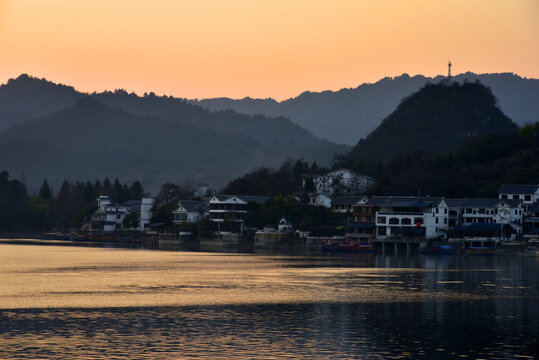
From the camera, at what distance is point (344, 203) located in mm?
135875

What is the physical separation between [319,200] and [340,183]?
12.1 m

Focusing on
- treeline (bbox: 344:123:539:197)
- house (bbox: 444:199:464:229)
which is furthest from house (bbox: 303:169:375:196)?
house (bbox: 444:199:464:229)

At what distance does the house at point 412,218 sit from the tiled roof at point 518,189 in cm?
947

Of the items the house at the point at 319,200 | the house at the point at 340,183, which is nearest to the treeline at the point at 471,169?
the house at the point at 340,183

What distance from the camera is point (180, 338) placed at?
123 feet

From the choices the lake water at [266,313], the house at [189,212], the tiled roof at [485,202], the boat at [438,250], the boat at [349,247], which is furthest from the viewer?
the house at [189,212]

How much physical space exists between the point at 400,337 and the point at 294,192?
4686 inches

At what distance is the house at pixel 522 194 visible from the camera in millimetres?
119500

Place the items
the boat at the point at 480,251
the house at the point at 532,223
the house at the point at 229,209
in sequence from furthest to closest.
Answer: the house at the point at 229,209 < the house at the point at 532,223 < the boat at the point at 480,251

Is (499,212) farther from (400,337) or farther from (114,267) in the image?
(400,337)

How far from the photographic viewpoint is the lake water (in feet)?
115

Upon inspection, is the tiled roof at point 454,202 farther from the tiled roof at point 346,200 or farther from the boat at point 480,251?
the tiled roof at point 346,200

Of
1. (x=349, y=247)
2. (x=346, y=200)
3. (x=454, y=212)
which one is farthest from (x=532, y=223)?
(x=346, y=200)

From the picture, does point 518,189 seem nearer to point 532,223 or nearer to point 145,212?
point 532,223
